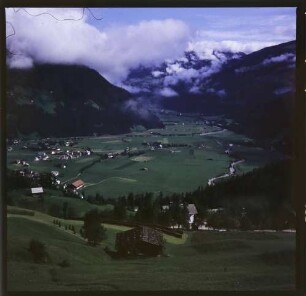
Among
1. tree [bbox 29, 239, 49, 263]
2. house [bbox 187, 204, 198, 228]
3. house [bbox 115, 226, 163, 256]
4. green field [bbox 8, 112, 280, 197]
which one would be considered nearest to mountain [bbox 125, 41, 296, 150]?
green field [bbox 8, 112, 280, 197]

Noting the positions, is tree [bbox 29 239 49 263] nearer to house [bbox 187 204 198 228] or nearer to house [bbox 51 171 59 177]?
house [bbox 51 171 59 177]

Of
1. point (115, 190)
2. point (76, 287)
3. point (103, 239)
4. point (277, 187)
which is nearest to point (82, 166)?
point (115, 190)

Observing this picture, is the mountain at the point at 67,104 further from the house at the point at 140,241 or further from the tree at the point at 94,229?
the house at the point at 140,241

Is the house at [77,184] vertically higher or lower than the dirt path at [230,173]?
lower

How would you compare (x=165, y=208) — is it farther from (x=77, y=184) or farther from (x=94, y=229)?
(x=77, y=184)

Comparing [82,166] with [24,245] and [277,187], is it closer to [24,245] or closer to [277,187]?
Answer: [24,245]

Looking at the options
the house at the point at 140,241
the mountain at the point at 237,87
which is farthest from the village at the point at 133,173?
the mountain at the point at 237,87

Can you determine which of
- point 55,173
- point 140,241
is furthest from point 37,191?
point 140,241
